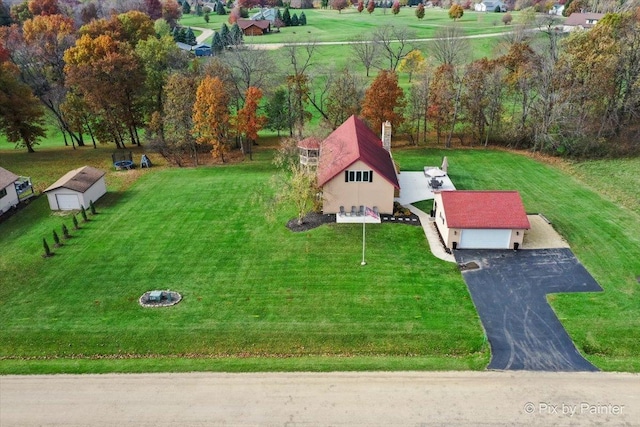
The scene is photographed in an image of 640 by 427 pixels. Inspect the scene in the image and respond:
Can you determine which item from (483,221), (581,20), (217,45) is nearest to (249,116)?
(483,221)

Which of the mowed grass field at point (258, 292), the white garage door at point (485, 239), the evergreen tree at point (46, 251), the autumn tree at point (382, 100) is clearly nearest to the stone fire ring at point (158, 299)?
the mowed grass field at point (258, 292)

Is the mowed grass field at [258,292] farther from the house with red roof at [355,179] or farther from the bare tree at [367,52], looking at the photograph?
the bare tree at [367,52]

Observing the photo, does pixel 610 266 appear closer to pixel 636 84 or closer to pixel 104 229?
pixel 636 84

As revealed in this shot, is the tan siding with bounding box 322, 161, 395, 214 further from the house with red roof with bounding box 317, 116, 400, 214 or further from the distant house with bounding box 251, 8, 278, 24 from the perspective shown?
the distant house with bounding box 251, 8, 278, 24

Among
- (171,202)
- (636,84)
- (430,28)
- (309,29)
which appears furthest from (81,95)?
(430,28)

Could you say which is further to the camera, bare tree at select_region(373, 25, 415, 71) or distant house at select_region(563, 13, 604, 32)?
distant house at select_region(563, 13, 604, 32)

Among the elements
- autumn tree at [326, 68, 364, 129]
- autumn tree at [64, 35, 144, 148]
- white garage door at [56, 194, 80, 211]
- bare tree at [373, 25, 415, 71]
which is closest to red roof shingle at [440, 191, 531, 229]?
autumn tree at [326, 68, 364, 129]
